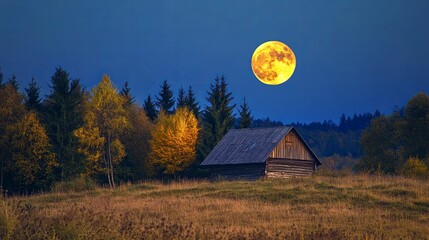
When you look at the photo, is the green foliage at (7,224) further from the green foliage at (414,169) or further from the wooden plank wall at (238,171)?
the green foliage at (414,169)

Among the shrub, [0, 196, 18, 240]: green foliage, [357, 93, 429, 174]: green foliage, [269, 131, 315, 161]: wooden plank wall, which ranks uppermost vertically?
[357, 93, 429, 174]: green foliage

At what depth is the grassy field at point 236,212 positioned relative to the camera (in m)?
15.2

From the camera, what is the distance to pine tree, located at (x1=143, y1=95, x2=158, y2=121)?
2827 inches

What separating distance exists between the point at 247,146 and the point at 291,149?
362 cm

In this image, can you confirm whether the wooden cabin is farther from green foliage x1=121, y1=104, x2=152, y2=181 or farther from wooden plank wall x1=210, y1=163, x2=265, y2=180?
green foliage x1=121, y1=104, x2=152, y2=181

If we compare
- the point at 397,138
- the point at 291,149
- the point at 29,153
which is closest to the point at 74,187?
the point at 29,153

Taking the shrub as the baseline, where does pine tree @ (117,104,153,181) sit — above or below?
above

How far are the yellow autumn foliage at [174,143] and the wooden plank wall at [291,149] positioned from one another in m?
9.75

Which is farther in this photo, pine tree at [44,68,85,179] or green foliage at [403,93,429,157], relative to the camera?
green foliage at [403,93,429,157]

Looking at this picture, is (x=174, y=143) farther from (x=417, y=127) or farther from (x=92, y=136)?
(x=417, y=127)

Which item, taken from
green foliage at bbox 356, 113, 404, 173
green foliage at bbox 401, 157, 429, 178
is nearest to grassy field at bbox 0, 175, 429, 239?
green foliage at bbox 401, 157, 429, 178

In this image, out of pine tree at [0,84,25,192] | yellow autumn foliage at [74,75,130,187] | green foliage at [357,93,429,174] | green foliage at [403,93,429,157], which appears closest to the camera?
pine tree at [0,84,25,192]

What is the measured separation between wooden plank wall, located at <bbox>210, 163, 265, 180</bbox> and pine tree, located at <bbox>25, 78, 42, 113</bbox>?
16812 millimetres

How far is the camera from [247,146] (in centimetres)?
5128
